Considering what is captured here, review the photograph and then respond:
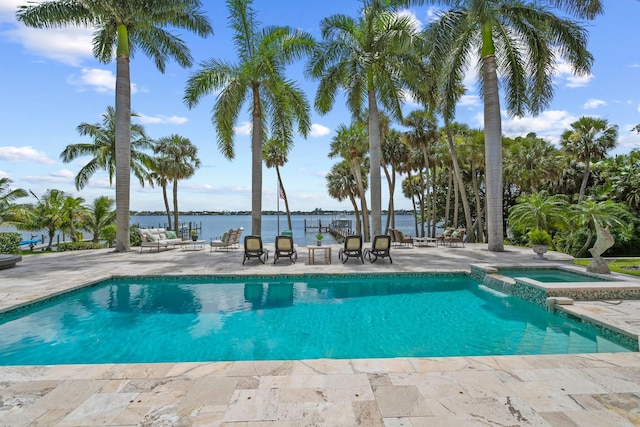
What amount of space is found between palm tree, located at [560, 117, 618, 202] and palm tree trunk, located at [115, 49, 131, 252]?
28132 millimetres

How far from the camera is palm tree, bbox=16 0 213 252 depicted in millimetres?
14453

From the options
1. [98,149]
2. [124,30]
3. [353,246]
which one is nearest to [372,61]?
[353,246]

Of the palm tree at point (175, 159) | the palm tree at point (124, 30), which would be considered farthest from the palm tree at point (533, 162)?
the palm tree at point (175, 159)

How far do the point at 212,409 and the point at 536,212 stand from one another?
1458 cm

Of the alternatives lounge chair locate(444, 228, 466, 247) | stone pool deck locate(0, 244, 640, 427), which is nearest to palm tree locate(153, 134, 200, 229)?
lounge chair locate(444, 228, 466, 247)

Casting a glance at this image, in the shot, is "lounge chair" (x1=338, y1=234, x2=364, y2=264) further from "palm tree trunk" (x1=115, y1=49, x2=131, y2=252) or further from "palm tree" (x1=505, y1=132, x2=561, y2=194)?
"palm tree" (x1=505, y1=132, x2=561, y2=194)

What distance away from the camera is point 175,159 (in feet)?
98.9

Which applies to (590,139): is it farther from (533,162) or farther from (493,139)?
(493,139)

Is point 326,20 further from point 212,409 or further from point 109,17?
point 212,409

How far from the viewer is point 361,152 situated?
2731cm

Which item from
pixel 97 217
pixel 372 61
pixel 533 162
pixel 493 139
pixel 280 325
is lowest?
pixel 280 325

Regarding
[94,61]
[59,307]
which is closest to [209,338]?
[59,307]

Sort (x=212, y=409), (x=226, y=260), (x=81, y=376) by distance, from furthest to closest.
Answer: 1. (x=226, y=260)
2. (x=81, y=376)
3. (x=212, y=409)

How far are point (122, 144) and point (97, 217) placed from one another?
11.3 m
